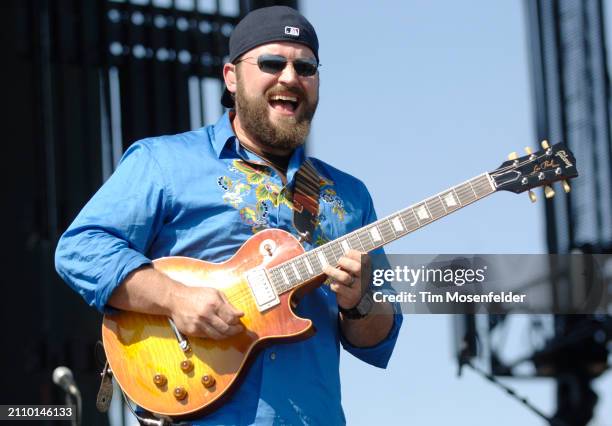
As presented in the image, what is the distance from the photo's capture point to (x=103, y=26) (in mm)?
6766

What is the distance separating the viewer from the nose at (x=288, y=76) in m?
3.54

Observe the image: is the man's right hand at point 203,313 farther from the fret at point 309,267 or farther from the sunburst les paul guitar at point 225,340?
the fret at point 309,267

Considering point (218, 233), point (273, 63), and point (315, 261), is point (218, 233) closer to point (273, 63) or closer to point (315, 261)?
point (315, 261)

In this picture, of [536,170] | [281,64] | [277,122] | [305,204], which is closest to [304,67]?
[281,64]

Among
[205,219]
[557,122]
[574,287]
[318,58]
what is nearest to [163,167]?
[205,219]

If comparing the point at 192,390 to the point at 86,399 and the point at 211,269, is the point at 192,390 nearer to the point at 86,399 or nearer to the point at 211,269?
the point at 211,269

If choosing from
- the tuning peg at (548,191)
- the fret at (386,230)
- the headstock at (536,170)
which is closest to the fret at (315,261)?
the fret at (386,230)

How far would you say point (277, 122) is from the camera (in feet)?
11.7

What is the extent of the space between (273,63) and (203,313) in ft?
2.48

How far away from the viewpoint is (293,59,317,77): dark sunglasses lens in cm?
358

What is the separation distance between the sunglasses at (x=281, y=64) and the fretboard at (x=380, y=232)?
1.53 ft

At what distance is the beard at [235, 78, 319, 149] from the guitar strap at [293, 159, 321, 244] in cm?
10

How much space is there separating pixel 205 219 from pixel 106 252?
28cm

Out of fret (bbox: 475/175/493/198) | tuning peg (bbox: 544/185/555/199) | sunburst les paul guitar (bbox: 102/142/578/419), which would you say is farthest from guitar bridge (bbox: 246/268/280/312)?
tuning peg (bbox: 544/185/555/199)
